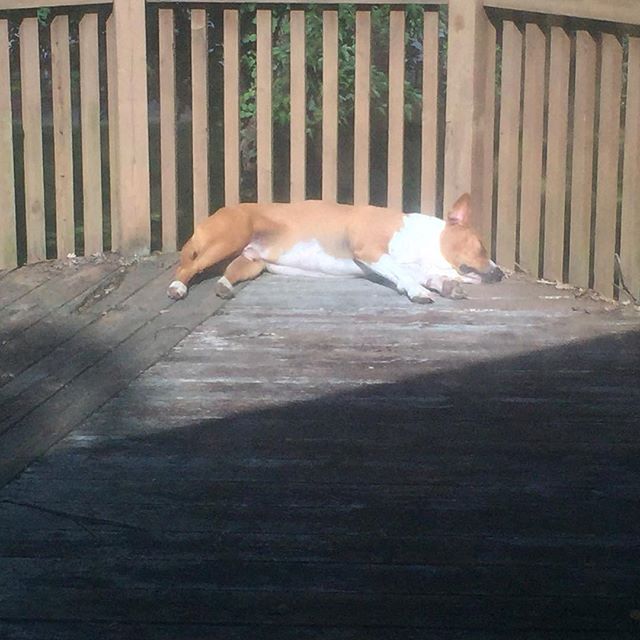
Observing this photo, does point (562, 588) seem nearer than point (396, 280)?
Yes

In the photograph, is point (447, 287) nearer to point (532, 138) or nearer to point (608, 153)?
point (532, 138)

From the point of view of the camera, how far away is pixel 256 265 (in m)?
6.61

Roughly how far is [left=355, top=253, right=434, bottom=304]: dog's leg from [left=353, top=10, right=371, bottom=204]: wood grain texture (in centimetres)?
43

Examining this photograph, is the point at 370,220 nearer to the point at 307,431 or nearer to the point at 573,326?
the point at 573,326

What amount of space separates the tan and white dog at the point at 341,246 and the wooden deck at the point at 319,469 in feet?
1.16

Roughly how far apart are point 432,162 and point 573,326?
1.52 metres

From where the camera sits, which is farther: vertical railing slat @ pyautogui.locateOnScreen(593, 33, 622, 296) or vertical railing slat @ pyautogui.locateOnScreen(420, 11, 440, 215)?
vertical railing slat @ pyautogui.locateOnScreen(420, 11, 440, 215)

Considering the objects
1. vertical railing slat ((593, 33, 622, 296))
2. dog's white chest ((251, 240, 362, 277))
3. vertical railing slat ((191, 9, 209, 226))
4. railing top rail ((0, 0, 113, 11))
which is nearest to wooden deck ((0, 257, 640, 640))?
vertical railing slat ((593, 33, 622, 296))

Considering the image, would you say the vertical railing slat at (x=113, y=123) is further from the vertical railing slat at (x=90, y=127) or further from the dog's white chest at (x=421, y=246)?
the dog's white chest at (x=421, y=246)

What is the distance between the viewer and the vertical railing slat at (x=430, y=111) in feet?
21.7

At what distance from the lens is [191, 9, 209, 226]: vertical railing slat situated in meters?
6.68

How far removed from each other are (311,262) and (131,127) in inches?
42.1

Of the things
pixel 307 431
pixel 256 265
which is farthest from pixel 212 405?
pixel 256 265

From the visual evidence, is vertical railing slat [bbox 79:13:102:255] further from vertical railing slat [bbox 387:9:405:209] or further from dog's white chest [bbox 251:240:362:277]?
vertical railing slat [bbox 387:9:405:209]
